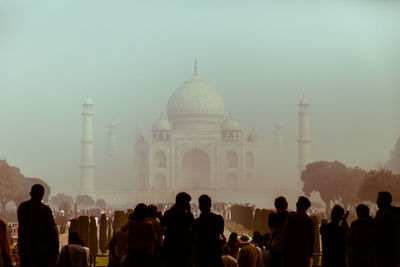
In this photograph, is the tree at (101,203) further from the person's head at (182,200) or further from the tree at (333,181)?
the person's head at (182,200)

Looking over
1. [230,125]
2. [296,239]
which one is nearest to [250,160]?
[230,125]

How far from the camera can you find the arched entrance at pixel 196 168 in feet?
183

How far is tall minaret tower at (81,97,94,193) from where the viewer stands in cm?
5200

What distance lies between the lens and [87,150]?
5294 cm

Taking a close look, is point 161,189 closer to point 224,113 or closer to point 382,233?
point 224,113

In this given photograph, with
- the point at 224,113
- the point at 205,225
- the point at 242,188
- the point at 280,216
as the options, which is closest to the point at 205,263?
the point at 205,225

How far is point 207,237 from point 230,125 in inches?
1955

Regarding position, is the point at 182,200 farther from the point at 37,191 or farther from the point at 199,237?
the point at 37,191

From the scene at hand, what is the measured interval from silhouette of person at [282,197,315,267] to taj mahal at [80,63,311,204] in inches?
1844

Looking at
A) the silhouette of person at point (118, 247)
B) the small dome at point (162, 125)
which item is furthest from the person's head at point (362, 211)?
the small dome at point (162, 125)

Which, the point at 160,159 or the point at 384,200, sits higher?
the point at 160,159

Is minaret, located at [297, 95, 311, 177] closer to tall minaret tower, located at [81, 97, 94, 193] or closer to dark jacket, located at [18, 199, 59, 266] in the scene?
tall minaret tower, located at [81, 97, 94, 193]

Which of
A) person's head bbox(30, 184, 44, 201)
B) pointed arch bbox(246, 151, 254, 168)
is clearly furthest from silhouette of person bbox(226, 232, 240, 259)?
pointed arch bbox(246, 151, 254, 168)

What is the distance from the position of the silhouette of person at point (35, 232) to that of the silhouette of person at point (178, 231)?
0.89 meters
